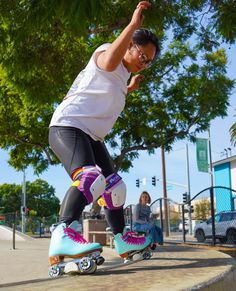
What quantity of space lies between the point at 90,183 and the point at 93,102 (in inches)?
22.0

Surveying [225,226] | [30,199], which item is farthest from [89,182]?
[30,199]

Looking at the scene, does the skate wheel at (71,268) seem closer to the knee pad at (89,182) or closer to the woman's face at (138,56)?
the knee pad at (89,182)

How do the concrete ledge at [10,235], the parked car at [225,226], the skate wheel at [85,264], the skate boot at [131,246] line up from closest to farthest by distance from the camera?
the skate wheel at [85,264] → the skate boot at [131,246] → the parked car at [225,226] → the concrete ledge at [10,235]

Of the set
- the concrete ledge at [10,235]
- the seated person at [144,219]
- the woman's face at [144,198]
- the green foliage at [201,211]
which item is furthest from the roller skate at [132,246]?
the concrete ledge at [10,235]

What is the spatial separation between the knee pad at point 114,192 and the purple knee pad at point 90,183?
0.36m

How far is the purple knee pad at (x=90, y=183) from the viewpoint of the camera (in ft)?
8.23

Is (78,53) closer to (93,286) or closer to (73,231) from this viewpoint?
(73,231)

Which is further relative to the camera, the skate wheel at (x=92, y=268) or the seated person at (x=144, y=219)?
the seated person at (x=144, y=219)

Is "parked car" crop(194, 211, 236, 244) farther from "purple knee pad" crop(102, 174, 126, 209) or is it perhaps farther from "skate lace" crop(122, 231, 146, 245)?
"purple knee pad" crop(102, 174, 126, 209)

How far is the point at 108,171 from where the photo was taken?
304 cm

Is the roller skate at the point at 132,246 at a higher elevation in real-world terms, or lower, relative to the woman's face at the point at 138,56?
lower

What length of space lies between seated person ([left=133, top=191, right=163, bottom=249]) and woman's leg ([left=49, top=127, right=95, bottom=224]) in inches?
292

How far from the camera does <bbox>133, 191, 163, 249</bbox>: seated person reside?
32.7 ft

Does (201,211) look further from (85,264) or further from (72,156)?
(85,264)
